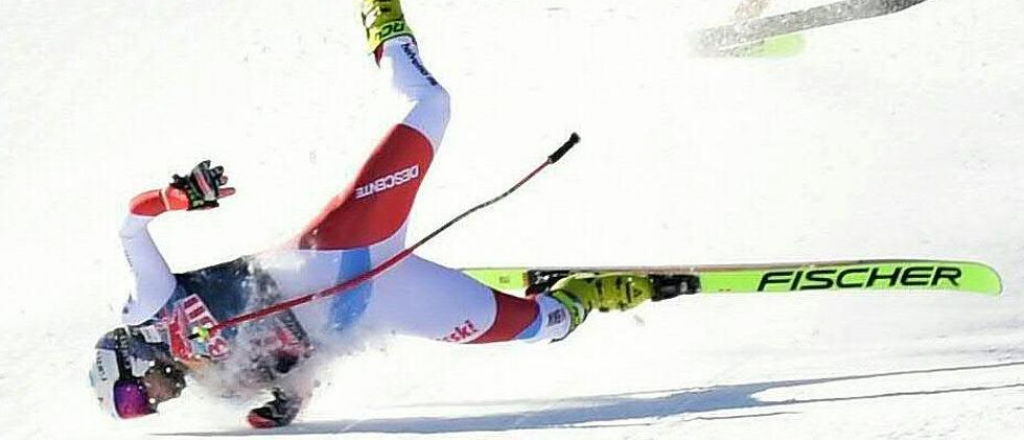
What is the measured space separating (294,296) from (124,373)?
0.58 meters

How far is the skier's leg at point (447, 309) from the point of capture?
5.42 metres

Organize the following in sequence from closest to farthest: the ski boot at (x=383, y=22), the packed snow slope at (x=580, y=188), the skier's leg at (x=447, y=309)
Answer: the packed snow slope at (x=580, y=188) < the skier's leg at (x=447, y=309) < the ski boot at (x=383, y=22)

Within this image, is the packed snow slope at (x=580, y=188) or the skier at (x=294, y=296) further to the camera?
the skier at (x=294, y=296)

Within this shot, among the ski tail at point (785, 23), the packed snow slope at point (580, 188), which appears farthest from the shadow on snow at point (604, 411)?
the ski tail at point (785, 23)

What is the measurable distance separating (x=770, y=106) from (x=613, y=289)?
3412 mm

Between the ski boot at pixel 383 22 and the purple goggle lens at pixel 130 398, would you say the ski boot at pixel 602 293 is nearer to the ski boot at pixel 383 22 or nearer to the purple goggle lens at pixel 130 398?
the ski boot at pixel 383 22

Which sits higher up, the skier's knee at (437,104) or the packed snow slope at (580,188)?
the skier's knee at (437,104)

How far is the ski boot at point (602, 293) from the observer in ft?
19.1

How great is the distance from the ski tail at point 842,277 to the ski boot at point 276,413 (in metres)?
1.24

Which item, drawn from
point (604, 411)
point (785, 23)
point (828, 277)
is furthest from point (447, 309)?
point (785, 23)

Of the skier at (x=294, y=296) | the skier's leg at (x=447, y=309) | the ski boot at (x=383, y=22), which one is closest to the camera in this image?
the skier at (x=294, y=296)

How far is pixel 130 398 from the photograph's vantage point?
5281 mm

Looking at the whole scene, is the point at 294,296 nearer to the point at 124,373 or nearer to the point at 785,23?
the point at 124,373

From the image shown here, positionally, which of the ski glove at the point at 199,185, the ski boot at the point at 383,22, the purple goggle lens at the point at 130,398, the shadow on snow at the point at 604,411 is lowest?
the shadow on snow at the point at 604,411
